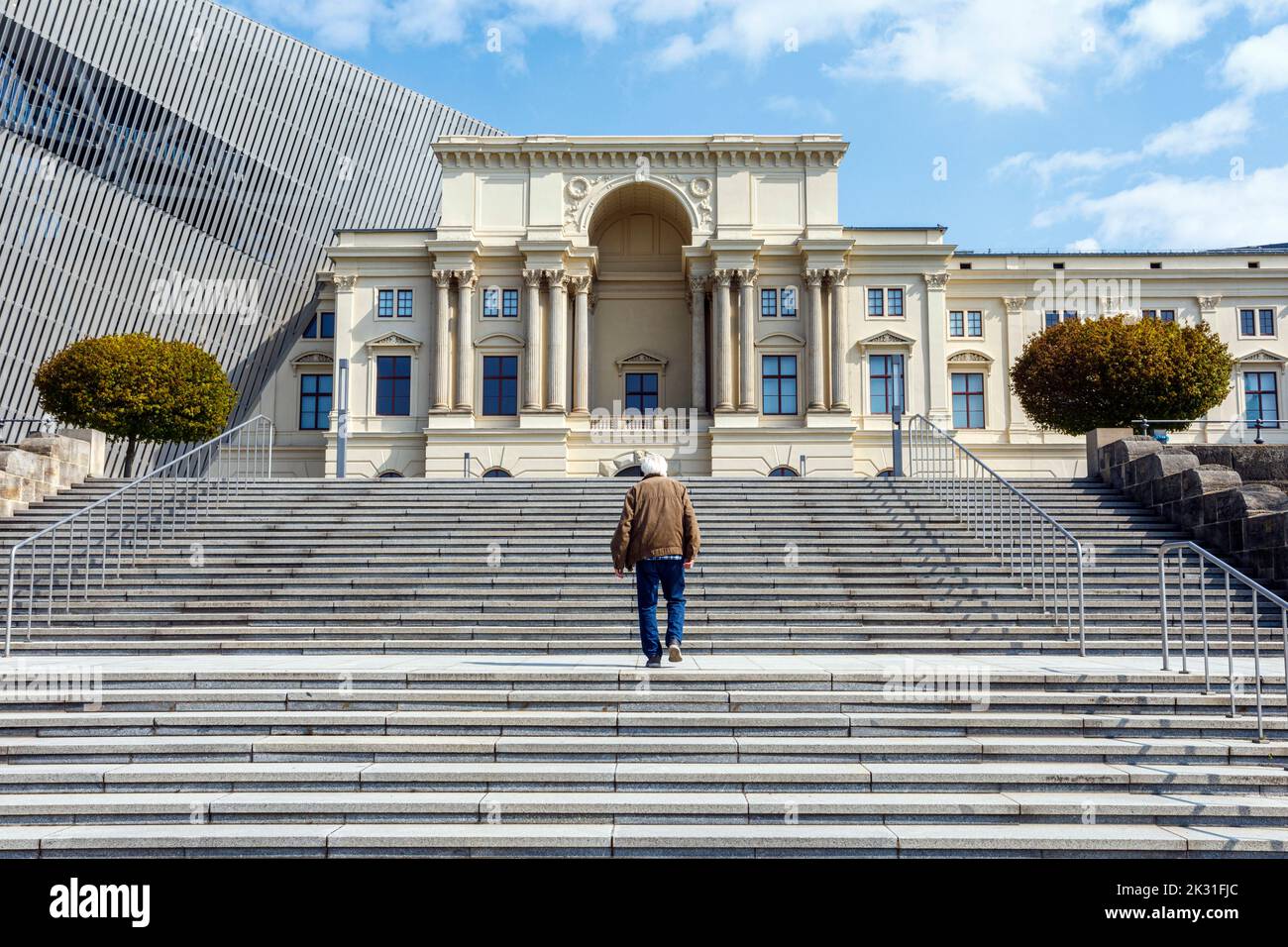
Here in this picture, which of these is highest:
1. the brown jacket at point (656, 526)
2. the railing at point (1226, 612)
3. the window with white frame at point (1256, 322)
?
the window with white frame at point (1256, 322)

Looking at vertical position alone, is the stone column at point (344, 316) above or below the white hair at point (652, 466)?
above

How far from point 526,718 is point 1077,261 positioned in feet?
141

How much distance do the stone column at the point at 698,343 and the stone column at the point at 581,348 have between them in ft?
14.3

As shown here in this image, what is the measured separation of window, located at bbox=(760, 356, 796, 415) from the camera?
41.5 m

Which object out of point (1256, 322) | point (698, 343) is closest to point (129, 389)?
point (698, 343)

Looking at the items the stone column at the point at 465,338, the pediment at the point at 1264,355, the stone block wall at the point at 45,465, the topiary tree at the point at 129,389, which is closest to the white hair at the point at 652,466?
the stone block wall at the point at 45,465

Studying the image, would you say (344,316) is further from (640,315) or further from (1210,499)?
(1210,499)

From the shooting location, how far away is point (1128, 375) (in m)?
26.7

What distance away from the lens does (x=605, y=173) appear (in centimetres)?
4144

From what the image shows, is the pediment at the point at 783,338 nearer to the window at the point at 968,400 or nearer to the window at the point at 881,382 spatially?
the window at the point at 881,382

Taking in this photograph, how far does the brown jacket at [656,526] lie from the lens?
358 inches

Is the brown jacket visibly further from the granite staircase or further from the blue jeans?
the granite staircase
